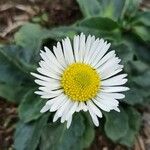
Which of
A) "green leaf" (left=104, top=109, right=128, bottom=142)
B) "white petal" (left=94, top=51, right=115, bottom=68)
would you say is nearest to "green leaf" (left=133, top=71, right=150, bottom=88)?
"green leaf" (left=104, top=109, right=128, bottom=142)

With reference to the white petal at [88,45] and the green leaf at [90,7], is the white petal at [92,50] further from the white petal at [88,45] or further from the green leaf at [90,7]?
the green leaf at [90,7]

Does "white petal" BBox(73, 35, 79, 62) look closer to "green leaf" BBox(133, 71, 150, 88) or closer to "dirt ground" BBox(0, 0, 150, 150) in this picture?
"green leaf" BBox(133, 71, 150, 88)

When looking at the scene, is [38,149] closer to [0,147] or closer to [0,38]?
[0,147]

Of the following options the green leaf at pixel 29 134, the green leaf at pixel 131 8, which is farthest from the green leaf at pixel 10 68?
the green leaf at pixel 131 8

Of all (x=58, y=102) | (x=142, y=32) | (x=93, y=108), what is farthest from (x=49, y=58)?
(x=142, y=32)

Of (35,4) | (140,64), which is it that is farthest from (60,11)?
(140,64)
